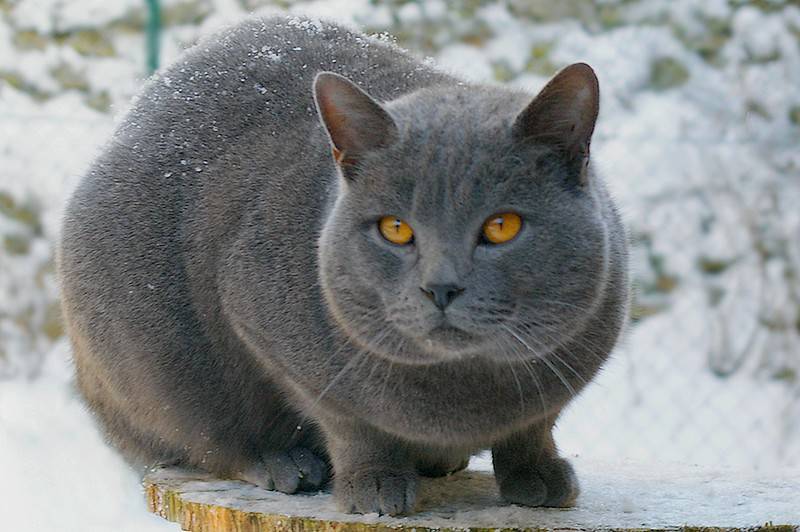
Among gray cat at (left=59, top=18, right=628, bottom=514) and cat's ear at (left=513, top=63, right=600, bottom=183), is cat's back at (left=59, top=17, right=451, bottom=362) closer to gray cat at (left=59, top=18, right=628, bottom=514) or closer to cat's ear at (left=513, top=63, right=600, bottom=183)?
gray cat at (left=59, top=18, right=628, bottom=514)

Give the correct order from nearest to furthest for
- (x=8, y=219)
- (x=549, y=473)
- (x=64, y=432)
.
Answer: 1. (x=549, y=473)
2. (x=64, y=432)
3. (x=8, y=219)

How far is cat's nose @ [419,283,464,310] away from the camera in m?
1.54

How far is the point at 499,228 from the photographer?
5.26 ft

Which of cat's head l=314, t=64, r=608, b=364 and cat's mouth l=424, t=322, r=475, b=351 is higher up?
cat's head l=314, t=64, r=608, b=364

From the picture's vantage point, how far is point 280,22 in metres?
2.29

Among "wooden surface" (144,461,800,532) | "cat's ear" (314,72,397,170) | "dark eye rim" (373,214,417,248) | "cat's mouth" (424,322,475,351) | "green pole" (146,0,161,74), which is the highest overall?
"green pole" (146,0,161,74)

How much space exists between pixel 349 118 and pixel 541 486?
669mm

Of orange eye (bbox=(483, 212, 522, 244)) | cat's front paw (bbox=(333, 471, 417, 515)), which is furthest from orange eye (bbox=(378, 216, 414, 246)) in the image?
cat's front paw (bbox=(333, 471, 417, 515))

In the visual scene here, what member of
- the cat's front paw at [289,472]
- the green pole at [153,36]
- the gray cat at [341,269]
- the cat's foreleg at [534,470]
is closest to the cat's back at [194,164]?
the gray cat at [341,269]

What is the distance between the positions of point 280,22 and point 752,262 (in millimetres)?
2621

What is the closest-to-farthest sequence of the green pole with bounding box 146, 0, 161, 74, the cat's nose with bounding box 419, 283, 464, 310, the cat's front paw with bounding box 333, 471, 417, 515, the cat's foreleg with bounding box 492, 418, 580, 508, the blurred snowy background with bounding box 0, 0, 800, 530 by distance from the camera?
the cat's nose with bounding box 419, 283, 464, 310 < the cat's front paw with bounding box 333, 471, 417, 515 < the cat's foreleg with bounding box 492, 418, 580, 508 < the green pole with bounding box 146, 0, 161, 74 < the blurred snowy background with bounding box 0, 0, 800, 530

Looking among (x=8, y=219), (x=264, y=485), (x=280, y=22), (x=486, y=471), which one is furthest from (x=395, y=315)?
(x=8, y=219)

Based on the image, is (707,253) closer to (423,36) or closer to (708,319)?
(708,319)

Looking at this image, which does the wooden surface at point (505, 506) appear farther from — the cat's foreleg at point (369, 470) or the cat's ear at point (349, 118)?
the cat's ear at point (349, 118)
